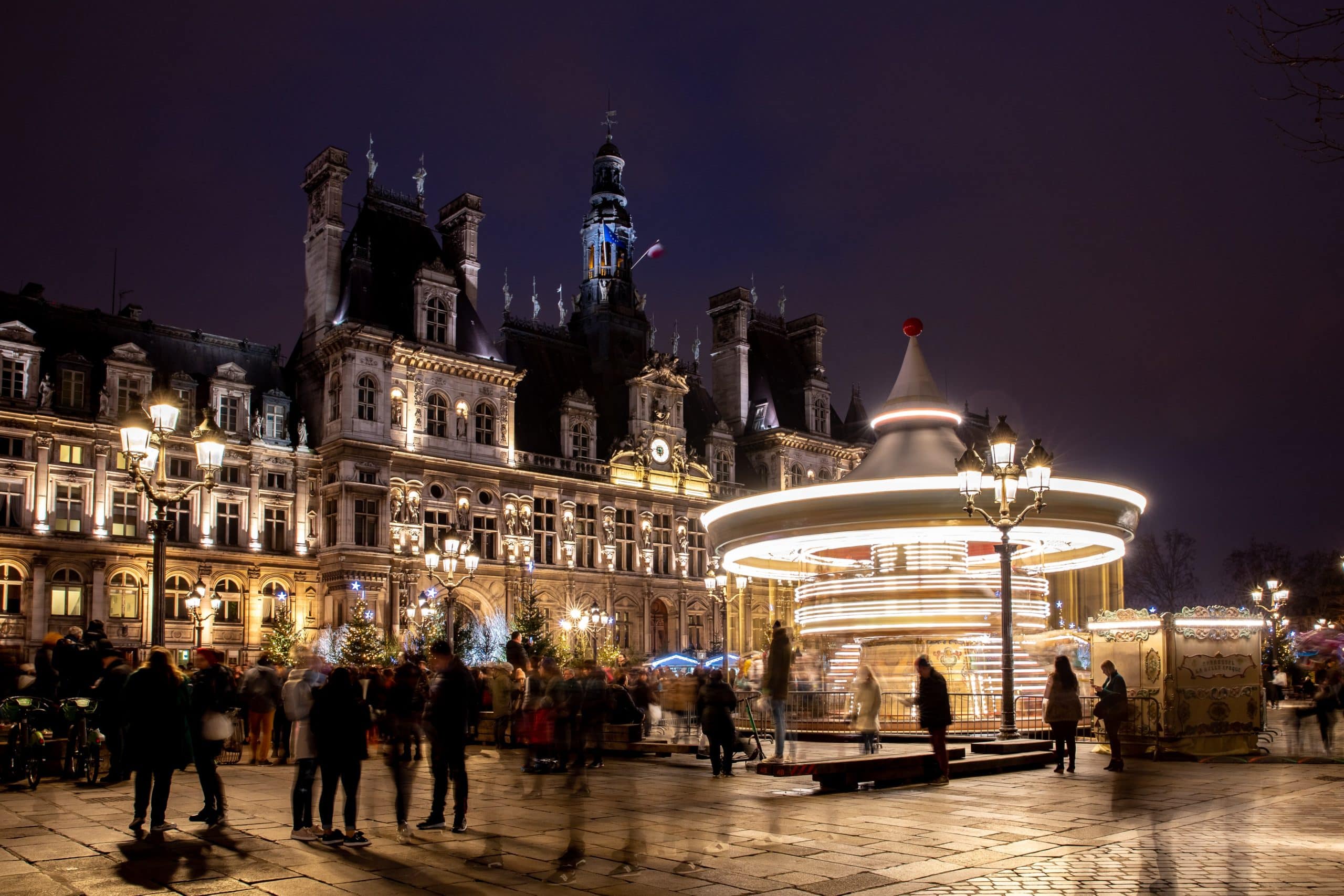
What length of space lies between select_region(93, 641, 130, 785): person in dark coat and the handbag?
2454 mm

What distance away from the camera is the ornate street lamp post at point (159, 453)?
47.9 feet

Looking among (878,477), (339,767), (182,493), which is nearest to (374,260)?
(878,477)

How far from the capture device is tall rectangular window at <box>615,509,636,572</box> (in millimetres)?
54469

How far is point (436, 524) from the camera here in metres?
47.6

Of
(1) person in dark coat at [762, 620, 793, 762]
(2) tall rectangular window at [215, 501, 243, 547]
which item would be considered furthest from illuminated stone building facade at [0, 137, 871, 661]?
(1) person in dark coat at [762, 620, 793, 762]

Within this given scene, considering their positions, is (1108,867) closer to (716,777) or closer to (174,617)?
(716,777)

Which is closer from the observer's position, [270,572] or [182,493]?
[182,493]

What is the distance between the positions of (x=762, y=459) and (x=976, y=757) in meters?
47.1

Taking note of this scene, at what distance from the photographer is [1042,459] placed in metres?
19.4

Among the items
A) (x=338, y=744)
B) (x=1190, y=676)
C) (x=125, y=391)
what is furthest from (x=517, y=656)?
(x=125, y=391)

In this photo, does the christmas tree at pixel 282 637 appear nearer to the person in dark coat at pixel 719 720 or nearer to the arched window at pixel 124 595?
the arched window at pixel 124 595

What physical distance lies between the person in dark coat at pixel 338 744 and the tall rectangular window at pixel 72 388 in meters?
34.9

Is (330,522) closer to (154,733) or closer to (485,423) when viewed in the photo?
(485,423)

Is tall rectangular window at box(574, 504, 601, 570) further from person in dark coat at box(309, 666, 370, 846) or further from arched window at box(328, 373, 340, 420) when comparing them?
person in dark coat at box(309, 666, 370, 846)
